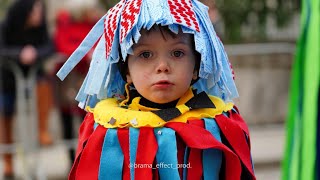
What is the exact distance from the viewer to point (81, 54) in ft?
9.68

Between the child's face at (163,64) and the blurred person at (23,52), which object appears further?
the blurred person at (23,52)

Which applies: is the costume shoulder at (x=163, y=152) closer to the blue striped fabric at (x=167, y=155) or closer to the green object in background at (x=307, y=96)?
the blue striped fabric at (x=167, y=155)

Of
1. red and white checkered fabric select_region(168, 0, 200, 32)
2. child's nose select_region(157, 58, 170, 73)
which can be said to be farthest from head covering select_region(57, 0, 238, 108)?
child's nose select_region(157, 58, 170, 73)

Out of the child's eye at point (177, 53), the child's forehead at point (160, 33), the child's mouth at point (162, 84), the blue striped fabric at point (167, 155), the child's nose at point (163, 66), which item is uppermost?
the child's forehead at point (160, 33)

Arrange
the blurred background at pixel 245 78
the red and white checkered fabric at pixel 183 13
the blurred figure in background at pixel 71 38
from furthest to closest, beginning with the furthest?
the blurred background at pixel 245 78
the blurred figure in background at pixel 71 38
the red and white checkered fabric at pixel 183 13

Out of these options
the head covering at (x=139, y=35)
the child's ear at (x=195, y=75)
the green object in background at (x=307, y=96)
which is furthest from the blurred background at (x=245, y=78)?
the child's ear at (x=195, y=75)

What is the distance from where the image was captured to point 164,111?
2689 millimetres

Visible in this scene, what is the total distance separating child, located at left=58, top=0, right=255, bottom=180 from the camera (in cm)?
264

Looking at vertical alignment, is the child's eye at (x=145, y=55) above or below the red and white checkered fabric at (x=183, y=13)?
below

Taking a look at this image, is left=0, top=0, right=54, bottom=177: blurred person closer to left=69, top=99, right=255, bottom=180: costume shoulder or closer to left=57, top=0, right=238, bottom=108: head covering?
left=57, top=0, right=238, bottom=108: head covering

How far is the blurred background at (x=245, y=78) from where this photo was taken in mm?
6312

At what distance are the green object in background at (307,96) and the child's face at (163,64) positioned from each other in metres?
1.18

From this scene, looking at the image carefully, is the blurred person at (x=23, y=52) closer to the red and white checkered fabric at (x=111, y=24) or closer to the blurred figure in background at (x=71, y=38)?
the blurred figure in background at (x=71, y=38)

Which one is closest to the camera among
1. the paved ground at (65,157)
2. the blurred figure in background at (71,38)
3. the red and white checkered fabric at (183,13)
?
the red and white checkered fabric at (183,13)
